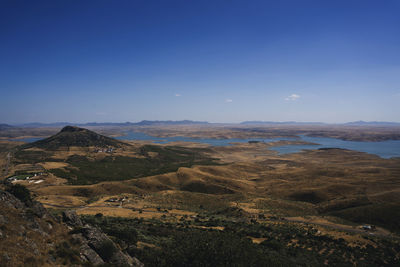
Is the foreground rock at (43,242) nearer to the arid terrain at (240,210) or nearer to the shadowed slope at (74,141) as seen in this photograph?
the arid terrain at (240,210)

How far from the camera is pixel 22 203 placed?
714 inches

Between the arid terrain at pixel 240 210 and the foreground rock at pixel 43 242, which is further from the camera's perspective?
the arid terrain at pixel 240 210

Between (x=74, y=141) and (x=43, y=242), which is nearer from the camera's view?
(x=43, y=242)

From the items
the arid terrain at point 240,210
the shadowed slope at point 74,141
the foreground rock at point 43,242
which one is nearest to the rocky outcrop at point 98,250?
the foreground rock at point 43,242

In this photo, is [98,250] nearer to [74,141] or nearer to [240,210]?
[240,210]

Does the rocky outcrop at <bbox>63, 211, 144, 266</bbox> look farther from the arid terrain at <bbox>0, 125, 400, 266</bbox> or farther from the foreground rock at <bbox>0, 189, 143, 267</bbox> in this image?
the arid terrain at <bbox>0, 125, 400, 266</bbox>

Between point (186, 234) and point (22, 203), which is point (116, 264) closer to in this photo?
point (22, 203)

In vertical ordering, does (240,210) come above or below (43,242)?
below

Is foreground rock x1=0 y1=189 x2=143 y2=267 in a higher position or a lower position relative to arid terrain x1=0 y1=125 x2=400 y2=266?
higher

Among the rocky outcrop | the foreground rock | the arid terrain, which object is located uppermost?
the foreground rock

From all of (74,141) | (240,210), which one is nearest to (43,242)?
(240,210)

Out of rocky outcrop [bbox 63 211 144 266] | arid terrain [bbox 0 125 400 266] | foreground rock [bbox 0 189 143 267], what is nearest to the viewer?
foreground rock [bbox 0 189 143 267]

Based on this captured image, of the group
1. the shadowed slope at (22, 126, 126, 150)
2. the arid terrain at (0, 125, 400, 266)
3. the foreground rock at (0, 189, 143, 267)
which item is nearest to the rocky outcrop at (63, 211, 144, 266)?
the foreground rock at (0, 189, 143, 267)

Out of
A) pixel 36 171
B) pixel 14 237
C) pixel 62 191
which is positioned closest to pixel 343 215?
pixel 14 237
